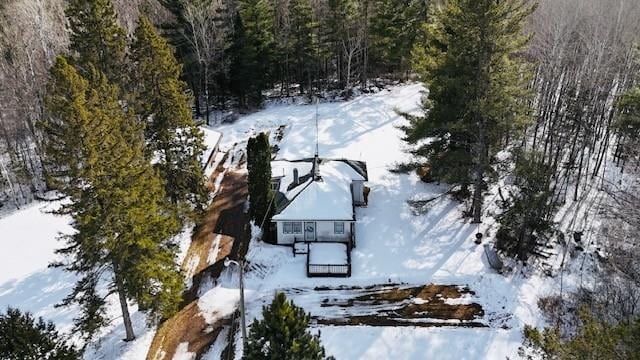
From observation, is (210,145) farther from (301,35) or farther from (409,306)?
(409,306)

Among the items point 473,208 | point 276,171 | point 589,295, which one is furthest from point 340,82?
point 589,295

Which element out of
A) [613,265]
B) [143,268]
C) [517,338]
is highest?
[143,268]

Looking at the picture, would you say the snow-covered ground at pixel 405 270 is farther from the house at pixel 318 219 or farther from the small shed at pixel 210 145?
the small shed at pixel 210 145

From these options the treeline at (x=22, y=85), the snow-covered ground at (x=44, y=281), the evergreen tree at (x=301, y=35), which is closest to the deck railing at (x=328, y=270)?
the snow-covered ground at (x=44, y=281)

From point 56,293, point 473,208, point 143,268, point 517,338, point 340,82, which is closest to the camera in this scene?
point 143,268


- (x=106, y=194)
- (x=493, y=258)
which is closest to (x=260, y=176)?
(x=106, y=194)

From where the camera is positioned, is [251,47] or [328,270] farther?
[251,47]

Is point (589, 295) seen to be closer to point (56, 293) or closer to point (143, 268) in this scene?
point (143, 268)
